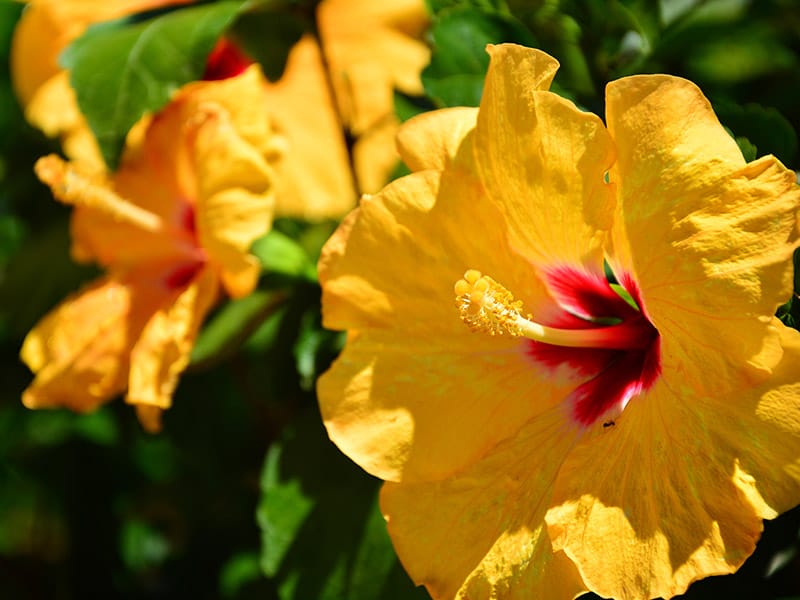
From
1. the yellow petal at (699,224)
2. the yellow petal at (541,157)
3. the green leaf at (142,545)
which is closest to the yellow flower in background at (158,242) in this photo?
the yellow petal at (541,157)

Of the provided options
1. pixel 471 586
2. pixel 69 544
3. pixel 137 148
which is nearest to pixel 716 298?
pixel 471 586

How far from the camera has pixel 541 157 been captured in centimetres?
115

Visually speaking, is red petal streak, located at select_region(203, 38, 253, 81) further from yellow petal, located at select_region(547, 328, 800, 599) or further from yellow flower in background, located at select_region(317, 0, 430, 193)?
yellow petal, located at select_region(547, 328, 800, 599)

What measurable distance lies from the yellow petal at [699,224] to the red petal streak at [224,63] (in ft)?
3.51

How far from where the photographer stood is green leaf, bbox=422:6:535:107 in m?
1.39

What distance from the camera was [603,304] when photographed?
132 centimetres

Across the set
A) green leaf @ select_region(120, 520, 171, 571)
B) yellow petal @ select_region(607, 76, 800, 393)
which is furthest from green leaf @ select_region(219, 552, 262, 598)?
yellow petal @ select_region(607, 76, 800, 393)

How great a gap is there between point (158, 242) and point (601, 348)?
89cm

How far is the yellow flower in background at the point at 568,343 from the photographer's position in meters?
1.02

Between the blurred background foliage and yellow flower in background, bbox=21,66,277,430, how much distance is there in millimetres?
112

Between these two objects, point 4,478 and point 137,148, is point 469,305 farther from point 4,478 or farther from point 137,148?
point 4,478

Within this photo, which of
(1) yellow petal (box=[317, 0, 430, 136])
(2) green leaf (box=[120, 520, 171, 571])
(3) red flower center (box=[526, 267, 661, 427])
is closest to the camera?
(3) red flower center (box=[526, 267, 661, 427])

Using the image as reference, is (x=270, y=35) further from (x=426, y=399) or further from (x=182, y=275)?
(x=426, y=399)

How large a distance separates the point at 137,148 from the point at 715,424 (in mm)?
1169
